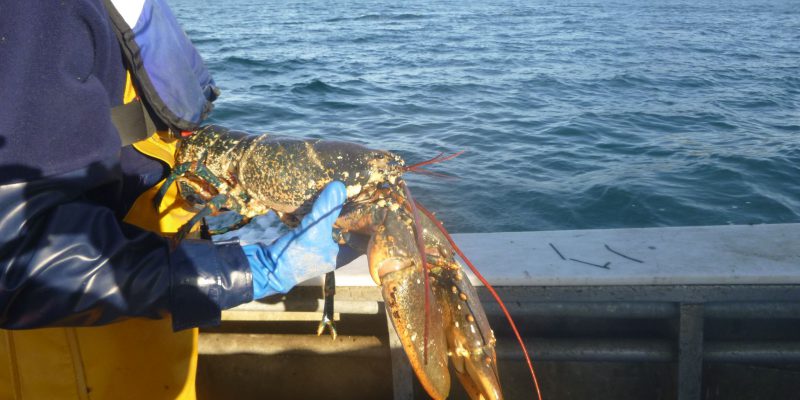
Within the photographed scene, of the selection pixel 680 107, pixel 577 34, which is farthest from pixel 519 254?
pixel 577 34

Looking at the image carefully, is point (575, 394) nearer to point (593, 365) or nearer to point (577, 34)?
point (593, 365)

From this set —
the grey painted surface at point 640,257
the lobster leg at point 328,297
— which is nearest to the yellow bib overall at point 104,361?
the lobster leg at point 328,297

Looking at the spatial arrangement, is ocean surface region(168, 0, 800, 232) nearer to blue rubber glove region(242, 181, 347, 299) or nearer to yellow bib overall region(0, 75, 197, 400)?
blue rubber glove region(242, 181, 347, 299)

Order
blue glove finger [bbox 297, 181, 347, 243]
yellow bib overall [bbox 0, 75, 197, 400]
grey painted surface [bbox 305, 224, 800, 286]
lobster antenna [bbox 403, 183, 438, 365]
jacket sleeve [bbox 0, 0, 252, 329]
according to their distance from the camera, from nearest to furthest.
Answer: jacket sleeve [bbox 0, 0, 252, 329] → yellow bib overall [bbox 0, 75, 197, 400] → lobster antenna [bbox 403, 183, 438, 365] → blue glove finger [bbox 297, 181, 347, 243] → grey painted surface [bbox 305, 224, 800, 286]

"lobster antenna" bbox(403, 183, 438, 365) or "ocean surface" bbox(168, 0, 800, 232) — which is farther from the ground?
"lobster antenna" bbox(403, 183, 438, 365)

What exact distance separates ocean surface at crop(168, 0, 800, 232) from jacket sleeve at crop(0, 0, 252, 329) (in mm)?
3833

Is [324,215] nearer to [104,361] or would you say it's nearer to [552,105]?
[104,361]

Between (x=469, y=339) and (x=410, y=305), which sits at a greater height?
(x=410, y=305)

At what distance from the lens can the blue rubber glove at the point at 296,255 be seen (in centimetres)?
201

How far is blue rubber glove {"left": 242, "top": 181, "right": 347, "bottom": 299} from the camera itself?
2.01m

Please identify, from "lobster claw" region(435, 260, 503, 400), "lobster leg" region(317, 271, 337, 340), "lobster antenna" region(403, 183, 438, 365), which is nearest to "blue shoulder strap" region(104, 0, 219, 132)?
"lobster leg" region(317, 271, 337, 340)

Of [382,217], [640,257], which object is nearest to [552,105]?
[640,257]

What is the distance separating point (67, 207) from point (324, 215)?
84cm

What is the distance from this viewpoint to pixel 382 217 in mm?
2252
